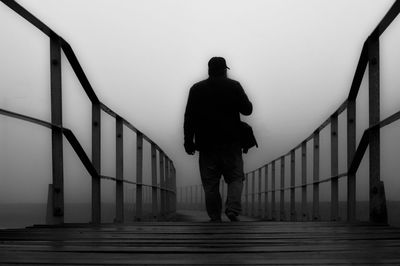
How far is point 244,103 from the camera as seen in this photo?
5906 millimetres

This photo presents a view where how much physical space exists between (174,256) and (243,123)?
3.57 m

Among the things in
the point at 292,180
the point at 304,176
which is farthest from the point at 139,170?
the point at 292,180

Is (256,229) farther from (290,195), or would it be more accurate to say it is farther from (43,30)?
(290,195)

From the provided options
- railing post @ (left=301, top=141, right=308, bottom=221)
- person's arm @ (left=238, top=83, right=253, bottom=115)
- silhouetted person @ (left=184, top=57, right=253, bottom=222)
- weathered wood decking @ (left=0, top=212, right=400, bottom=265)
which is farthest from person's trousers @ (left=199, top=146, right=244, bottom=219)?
railing post @ (left=301, top=141, right=308, bottom=221)

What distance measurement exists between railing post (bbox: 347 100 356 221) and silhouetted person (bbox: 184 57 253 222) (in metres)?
0.91

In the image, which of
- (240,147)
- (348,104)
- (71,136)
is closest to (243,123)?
(240,147)

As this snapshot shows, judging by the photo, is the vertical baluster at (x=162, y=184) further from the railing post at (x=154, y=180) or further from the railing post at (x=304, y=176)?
the railing post at (x=304, y=176)

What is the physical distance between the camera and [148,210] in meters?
9.49

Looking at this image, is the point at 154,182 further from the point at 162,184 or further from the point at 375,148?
the point at 375,148

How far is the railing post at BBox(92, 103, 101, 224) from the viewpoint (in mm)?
5402

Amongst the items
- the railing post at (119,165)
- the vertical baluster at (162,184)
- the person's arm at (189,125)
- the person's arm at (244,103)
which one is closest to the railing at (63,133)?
the railing post at (119,165)

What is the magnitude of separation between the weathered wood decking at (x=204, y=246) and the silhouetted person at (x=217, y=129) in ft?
6.35

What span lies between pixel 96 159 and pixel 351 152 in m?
1.82

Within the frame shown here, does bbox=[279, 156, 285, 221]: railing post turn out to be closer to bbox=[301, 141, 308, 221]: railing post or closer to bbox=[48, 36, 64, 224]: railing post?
bbox=[301, 141, 308, 221]: railing post
